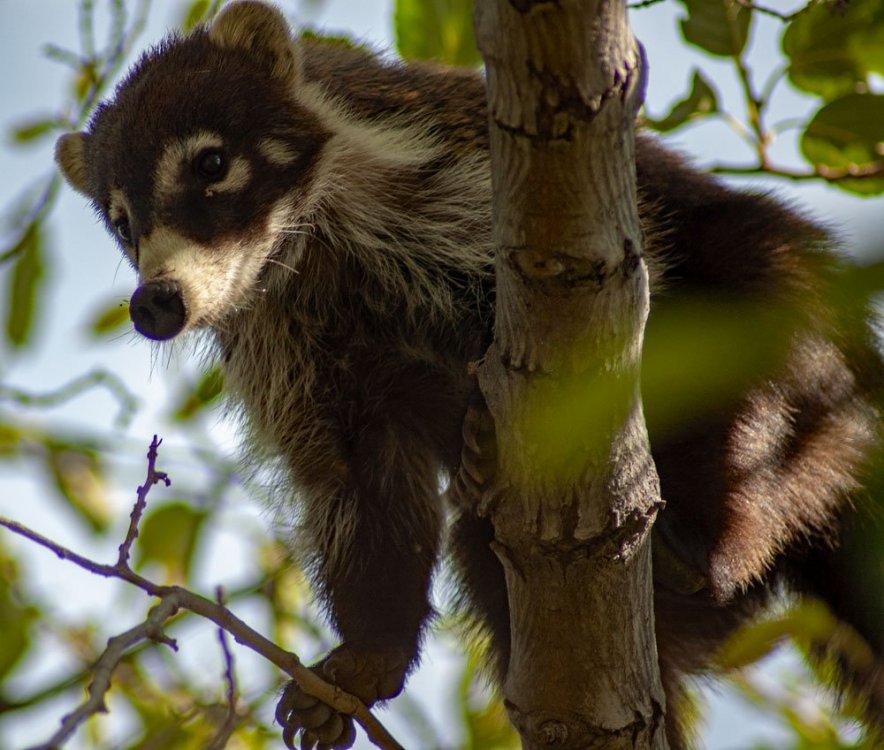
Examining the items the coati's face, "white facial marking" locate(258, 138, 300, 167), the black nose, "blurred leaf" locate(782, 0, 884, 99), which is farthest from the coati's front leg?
"blurred leaf" locate(782, 0, 884, 99)

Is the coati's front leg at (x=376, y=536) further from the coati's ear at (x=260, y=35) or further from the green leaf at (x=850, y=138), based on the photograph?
the green leaf at (x=850, y=138)

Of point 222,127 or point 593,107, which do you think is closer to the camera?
point 593,107

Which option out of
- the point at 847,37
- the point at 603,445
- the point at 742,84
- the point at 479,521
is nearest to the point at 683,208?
the point at 742,84

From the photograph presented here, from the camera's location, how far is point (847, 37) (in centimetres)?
359

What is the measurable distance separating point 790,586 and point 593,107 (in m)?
2.31

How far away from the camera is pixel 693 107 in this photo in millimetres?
3885

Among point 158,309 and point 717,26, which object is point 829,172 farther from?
point 158,309

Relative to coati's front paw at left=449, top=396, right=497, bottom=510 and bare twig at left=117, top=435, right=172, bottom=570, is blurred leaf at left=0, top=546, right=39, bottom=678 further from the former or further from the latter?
coati's front paw at left=449, top=396, right=497, bottom=510

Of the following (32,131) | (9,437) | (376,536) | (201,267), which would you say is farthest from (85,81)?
(376,536)

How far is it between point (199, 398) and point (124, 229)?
2.80ft

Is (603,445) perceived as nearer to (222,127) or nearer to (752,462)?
(752,462)

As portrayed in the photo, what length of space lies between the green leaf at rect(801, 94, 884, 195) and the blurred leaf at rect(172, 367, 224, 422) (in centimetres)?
228

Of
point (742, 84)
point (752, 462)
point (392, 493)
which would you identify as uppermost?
point (742, 84)

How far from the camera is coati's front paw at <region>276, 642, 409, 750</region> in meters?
3.60
